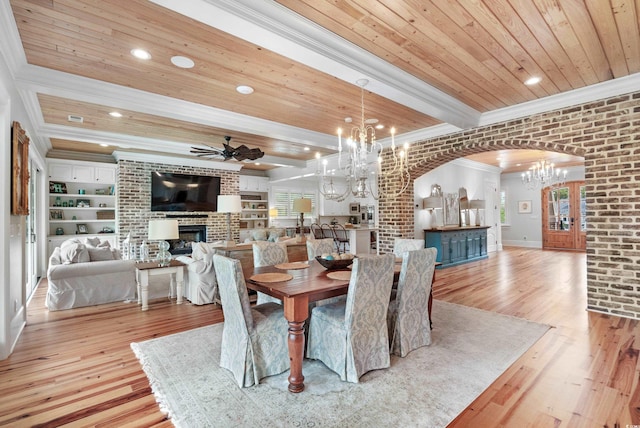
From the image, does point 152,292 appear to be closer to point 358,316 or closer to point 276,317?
point 276,317

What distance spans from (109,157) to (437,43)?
7.85 m

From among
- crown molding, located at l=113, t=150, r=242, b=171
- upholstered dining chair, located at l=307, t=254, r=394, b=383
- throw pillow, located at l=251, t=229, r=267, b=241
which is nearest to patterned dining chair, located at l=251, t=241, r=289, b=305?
upholstered dining chair, located at l=307, t=254, r=394, b=383

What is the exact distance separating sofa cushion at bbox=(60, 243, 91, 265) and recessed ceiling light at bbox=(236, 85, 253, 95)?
129 inches

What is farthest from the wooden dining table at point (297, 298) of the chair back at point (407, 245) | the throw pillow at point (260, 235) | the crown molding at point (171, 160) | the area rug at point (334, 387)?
the crown molding at point (171, 160)

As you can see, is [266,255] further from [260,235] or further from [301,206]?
[260,235]

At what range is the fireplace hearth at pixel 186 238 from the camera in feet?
25.8

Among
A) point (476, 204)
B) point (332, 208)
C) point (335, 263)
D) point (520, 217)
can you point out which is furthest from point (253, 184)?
point (520, 217)

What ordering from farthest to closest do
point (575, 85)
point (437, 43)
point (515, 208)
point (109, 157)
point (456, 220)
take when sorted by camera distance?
point (515, 208), point (456, 220), point (109, 157), point (575, 85), point (437, 43)

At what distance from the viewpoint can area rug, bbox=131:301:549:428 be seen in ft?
6.39

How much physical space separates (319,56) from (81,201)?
24.6 feet

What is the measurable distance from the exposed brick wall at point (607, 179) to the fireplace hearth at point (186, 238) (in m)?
7.43

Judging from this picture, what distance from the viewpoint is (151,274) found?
421 centimetres

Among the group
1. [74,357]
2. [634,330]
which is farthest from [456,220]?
[74,357]

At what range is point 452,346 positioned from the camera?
2.96m
